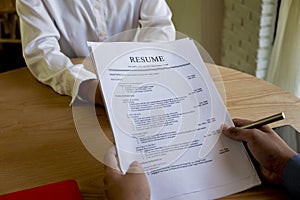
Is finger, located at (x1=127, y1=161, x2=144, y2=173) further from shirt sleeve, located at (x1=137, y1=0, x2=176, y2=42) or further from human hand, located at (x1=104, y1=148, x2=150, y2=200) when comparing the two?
shirt sleeve, located at (x1=137, y1=0, x2=176, y2=42)

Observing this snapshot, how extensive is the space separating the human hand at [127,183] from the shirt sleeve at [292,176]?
8.1 inches

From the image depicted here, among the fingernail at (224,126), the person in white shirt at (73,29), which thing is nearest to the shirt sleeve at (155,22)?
the person in white shirt at (73,29)

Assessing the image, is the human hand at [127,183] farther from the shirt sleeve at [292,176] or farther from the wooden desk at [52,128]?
the shirt sleeve at [292,176]

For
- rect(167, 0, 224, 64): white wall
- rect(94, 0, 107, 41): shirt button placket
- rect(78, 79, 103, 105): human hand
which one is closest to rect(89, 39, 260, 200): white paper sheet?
rect(78, 79, 103, 105): human hand

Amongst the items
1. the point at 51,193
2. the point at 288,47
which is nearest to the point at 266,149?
the point at 51,193

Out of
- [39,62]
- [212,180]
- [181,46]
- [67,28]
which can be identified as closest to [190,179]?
[212,180]

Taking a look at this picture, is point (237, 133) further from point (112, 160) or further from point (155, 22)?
point (155, 22)

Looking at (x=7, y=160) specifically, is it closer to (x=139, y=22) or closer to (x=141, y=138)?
(x=141, y=138)

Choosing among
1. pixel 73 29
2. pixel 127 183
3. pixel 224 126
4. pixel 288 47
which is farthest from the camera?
pixel 288 47

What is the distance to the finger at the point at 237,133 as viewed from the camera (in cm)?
66

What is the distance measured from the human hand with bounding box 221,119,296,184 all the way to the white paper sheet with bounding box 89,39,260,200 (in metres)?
0.01

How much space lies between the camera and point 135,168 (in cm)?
58

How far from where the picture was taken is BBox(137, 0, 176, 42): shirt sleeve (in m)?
1.05

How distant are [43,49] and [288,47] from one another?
3.24 ft
